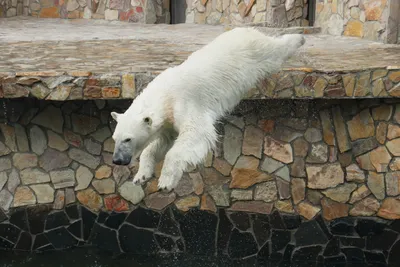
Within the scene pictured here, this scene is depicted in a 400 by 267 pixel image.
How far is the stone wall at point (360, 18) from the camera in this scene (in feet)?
25.6

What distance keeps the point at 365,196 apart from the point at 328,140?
585mm

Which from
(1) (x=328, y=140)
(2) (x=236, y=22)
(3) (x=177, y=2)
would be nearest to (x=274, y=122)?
(1) (x=328, y=140)

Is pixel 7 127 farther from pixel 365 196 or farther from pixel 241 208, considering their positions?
pixel 365 196

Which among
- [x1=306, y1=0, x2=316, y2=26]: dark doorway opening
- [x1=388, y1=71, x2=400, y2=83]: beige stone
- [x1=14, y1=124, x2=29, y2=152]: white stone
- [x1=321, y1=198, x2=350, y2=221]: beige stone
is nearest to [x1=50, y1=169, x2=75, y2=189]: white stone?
[x1=14, y1=124, x2=29, y2=152]: white stone

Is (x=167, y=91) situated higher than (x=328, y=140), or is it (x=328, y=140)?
(x=167, y=91)

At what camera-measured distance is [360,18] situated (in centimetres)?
844

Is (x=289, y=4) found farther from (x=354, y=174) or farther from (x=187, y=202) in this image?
(x=187, y=202)

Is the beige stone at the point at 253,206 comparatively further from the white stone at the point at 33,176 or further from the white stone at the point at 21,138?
the white stone at the point at 21,138

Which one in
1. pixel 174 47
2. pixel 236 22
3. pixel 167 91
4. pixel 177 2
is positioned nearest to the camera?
pixel 167 91

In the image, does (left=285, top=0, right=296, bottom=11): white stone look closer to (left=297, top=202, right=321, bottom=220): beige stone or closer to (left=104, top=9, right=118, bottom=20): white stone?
(left=297, top=202, right=321, bottom=220): beige stone

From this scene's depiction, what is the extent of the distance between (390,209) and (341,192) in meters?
0.44

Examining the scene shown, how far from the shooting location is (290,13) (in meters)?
9.71

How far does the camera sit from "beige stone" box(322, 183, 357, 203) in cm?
703

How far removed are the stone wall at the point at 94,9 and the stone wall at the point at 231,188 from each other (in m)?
5.13
